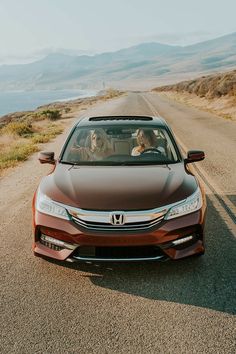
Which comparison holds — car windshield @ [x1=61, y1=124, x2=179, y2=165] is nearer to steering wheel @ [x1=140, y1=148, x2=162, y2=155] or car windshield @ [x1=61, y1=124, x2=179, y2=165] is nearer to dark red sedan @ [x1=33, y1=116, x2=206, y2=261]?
steering wheel @ [x1=140, y1=148, x2=162, y2=155]

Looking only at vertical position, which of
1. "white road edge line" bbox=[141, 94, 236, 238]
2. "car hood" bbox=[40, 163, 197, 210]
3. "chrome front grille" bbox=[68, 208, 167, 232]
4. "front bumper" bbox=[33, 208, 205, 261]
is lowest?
"white road edge line" bbox=[141, 94, 236, 238]

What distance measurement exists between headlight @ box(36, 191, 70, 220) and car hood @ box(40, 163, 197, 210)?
6 centimetres

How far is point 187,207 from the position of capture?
14.9 ft

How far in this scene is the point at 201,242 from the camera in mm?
4590

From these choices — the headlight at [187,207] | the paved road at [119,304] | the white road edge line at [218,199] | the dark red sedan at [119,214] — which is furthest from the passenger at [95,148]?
the white road edge line at [218,199]

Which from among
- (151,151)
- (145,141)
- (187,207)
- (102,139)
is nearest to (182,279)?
(187,207)

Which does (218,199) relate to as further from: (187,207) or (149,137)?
Answer: (187,207)

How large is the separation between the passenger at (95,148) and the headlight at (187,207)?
1705 millimetres

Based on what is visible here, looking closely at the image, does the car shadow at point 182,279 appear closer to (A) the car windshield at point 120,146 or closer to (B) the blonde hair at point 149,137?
(A) the car windshield at point 120,146

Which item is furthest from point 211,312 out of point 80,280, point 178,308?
point 80,280

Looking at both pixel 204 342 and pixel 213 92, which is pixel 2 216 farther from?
pixel 213 92

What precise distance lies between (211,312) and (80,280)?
1414 millimetres

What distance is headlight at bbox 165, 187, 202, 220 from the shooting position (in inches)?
174

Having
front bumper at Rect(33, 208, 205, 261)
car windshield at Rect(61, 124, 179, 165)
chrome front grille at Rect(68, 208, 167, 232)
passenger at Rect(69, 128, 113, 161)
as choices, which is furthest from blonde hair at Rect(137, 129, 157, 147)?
chrome front grille at Rect(68, 208, 167, 232)
